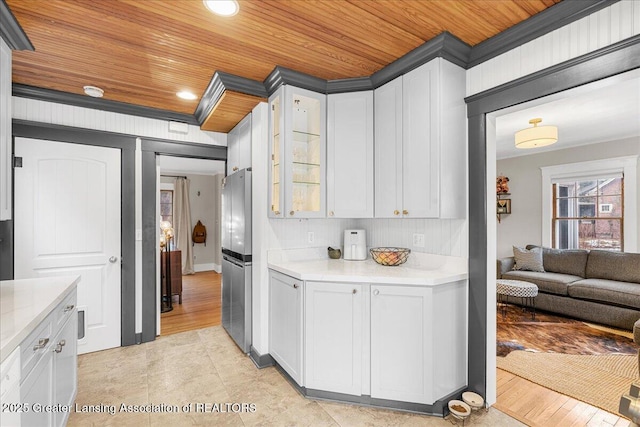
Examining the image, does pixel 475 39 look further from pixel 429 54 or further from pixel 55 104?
pixel 55 104

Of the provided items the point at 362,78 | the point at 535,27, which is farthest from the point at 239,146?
the point at 535,27

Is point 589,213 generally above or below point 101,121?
below

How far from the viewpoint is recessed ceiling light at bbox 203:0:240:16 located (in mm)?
1652

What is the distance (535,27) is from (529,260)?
13.3ft

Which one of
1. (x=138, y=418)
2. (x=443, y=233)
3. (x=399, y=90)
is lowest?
(x=138, y=418)

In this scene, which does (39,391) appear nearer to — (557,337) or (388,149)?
(388,149)

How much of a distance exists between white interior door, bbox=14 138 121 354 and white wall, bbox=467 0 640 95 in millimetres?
3351

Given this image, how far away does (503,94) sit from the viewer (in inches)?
79.2

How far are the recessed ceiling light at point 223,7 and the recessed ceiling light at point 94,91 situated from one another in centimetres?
172

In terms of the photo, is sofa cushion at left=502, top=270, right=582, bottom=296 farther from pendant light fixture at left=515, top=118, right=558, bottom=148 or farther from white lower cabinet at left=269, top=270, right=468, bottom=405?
white lower cabinet at left=269, top=270, right=468, bottom=405

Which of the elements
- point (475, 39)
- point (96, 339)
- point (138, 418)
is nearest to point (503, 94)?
point (475, 39)

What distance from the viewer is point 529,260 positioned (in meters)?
4.85

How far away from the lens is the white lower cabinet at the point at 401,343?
6.68 feet

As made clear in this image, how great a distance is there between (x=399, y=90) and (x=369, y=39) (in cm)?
47
